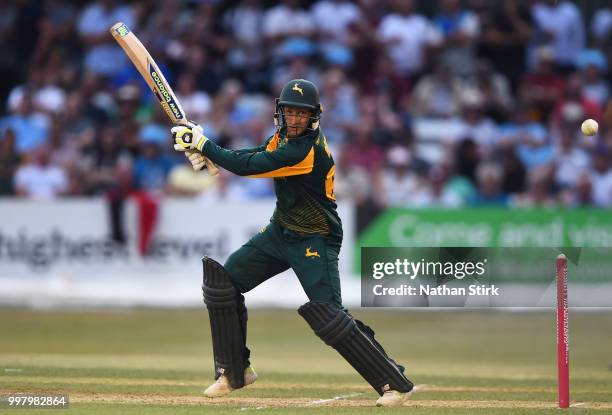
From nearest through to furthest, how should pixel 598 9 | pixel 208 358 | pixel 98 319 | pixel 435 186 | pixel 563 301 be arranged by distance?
pixel 563 301 < pixel 208 358 < pixel 98 319 < pixel 435 186 < pixel 598 9

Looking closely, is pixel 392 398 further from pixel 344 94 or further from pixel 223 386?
pixel 344 94

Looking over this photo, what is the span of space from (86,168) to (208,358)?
5.81 m

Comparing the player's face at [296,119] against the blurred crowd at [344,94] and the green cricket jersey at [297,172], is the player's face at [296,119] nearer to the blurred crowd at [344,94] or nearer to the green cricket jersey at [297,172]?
the green cricket jersey at [297,172]

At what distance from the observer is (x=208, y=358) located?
11.5 meters

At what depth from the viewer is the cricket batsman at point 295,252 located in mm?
7504

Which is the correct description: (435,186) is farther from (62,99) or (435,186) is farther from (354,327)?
(354,327)

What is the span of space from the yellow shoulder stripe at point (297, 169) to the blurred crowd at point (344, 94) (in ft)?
26.9

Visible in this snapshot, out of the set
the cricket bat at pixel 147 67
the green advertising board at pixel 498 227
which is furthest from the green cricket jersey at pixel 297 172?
the green advertising board at pixel 498 227

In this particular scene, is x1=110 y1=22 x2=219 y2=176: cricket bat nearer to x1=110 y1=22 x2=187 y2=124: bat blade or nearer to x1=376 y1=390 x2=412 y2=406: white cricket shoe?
x1=110 y1=22 x2=187 y2=124: bat blade

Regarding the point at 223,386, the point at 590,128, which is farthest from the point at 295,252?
the point at 590,128

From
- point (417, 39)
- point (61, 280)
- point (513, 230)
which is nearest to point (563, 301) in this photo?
point (513, 230)

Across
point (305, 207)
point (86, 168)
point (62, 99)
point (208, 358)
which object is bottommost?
point (208, 358)

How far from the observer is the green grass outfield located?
25.7 feet

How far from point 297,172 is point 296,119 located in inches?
13.2
